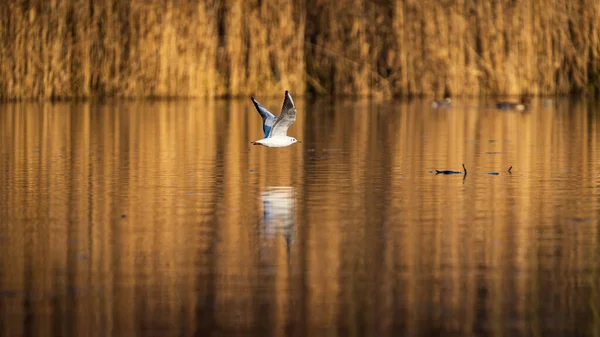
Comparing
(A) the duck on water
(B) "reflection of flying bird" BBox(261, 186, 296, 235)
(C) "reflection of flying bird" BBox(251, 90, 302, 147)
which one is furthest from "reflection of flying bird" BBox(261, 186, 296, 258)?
(A) the duck on water

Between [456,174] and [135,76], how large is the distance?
14.1 meters

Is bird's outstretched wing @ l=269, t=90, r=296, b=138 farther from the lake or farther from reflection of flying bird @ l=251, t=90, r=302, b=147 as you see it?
the lake

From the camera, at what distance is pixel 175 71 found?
82.6ft

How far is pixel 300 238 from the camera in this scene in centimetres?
769

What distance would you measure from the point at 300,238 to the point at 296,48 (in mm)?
18600

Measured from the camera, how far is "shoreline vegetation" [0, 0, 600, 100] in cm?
2486

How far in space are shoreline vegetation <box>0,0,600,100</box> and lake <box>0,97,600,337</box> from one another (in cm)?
950

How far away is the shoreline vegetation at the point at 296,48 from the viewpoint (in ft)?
81.6

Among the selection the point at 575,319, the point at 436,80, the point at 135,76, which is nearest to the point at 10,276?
the point at 575,319

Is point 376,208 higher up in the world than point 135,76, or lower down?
lower down

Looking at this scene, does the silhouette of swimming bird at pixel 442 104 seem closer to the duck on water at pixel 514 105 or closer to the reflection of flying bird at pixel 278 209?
the duck on water at pixel 514 105

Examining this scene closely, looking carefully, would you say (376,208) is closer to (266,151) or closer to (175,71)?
(266,151)

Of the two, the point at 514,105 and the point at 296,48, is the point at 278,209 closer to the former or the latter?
the point at 514,105

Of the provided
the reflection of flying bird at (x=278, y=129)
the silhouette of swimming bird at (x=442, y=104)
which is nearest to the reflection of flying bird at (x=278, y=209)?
the reflection of flying bird at (x=278, y=129)
